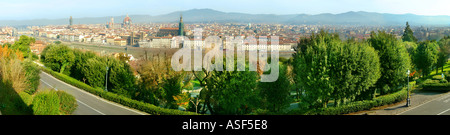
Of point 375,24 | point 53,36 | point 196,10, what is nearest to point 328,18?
point 375,24

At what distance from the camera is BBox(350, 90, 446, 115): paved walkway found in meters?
13.7

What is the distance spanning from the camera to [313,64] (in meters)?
14.0

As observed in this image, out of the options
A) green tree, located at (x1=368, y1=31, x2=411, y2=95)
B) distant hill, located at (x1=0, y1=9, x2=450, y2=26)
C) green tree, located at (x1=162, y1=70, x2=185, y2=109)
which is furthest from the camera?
distant hill, located at (x1=0, y1=9, x2=450, y2=26)

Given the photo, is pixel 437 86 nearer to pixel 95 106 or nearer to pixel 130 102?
pixel 130 102

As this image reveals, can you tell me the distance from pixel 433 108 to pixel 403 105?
117 centimetres

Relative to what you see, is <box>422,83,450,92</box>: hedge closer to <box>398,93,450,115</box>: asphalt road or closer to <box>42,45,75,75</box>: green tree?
<box>398,93,450,115</box>: asphalt road

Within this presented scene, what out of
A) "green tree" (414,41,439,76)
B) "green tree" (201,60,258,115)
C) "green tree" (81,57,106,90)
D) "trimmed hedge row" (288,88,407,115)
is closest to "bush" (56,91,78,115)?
"green tree" (201,60,258,115)

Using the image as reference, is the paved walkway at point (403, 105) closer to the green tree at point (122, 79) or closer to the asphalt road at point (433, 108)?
the asphalt road at point (433, 108)

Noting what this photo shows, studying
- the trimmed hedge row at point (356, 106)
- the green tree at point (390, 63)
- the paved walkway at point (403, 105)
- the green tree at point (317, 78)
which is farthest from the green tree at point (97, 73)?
the green tree at point (390, 63)

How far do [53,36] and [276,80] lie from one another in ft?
494

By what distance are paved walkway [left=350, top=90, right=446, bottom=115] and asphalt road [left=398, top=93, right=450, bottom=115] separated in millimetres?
217
